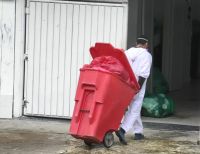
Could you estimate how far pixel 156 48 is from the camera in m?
15.4

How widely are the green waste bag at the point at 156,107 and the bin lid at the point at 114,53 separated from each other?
110 inches

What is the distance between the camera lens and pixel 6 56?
430 inches

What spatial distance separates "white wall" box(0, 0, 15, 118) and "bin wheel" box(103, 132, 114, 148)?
116 inches

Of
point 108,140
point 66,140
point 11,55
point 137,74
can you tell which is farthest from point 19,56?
point 108,140

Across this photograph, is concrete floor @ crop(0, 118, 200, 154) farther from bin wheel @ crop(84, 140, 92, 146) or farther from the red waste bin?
the red waste bin

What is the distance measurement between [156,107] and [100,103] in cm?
353

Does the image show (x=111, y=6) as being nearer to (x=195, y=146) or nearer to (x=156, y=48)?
(x=195, y=146)

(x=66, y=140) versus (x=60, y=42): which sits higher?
(x=60, y=42)

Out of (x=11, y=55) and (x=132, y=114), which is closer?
(x=132, y=114)

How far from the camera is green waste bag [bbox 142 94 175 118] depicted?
11547mm

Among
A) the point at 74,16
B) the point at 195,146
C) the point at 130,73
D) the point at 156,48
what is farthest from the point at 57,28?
the point at 156,48

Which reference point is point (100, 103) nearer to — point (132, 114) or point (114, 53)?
point (114, 53)

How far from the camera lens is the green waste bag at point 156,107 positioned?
11.5 m

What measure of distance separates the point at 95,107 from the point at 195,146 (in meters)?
1.94
